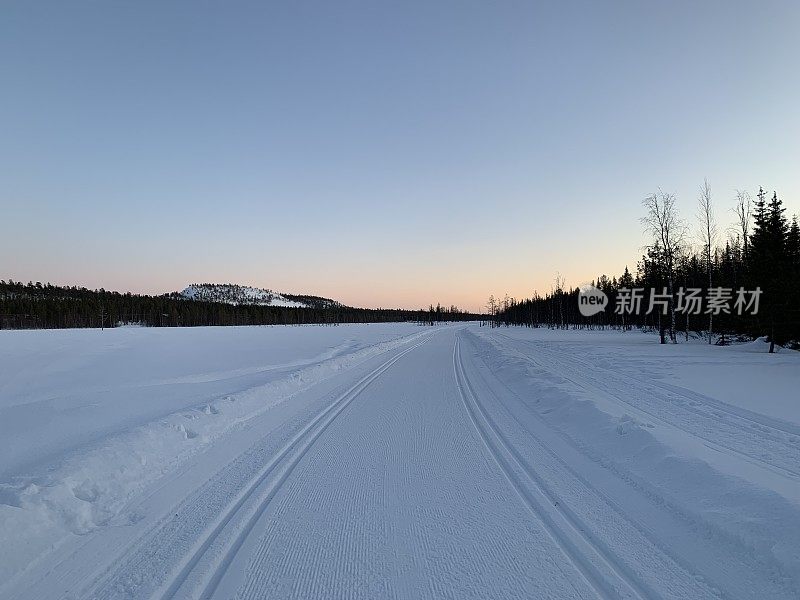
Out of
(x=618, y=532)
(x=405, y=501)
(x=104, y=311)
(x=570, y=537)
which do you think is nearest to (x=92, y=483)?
(x=405, y=501)

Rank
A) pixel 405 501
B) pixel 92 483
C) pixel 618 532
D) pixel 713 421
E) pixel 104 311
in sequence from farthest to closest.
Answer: pixel 104 311 → pixel 713 421 → pixel 92 483 → pixel 405 501 → pixel 618 532

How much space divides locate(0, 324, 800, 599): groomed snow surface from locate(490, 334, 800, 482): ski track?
0.22ft

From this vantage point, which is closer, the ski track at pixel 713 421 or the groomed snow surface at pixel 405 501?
the groomed snow surface at pixel 405 501

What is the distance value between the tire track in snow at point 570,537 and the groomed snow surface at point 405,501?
0.02m

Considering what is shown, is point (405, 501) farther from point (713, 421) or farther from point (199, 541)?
point (713, 421)

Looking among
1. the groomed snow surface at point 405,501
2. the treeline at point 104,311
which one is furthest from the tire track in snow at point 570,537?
the treeline at point 104,311

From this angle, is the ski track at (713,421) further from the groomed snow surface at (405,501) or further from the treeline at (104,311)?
the treeline at (104,311)

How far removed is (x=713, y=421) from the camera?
824 centimetres

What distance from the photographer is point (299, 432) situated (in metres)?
7.61

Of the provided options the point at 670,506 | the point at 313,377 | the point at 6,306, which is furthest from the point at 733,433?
the point at 6,306

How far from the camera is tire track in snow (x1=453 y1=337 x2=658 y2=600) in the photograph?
119 inches

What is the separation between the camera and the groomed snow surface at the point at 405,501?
3172mm

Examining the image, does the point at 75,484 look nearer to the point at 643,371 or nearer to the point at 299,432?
the point at 299,432

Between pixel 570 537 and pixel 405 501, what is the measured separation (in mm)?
1678
